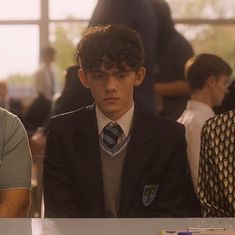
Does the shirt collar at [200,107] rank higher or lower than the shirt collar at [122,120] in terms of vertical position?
lower

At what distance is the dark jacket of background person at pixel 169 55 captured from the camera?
341 cm

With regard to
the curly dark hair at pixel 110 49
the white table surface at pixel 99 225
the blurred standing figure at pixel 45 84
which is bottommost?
the blurred standing figure at pixel 45 84

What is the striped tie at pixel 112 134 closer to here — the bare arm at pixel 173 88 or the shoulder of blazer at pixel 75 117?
the shoulder of blazer at pixel 75 117

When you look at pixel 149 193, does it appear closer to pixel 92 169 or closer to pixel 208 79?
pixel 92 169

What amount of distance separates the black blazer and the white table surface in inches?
23.1

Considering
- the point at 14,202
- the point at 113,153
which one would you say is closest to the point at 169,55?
the point at 113,153

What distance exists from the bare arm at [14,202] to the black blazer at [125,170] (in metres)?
0.25

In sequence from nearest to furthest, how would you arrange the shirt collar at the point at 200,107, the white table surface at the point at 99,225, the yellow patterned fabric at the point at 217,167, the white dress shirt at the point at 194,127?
the white table surface at the point at 99,225, the yellow patterned fabric at the point at 217,167, the white dress shirt at the point at 194,127, the shirt collar at the point at 200,107

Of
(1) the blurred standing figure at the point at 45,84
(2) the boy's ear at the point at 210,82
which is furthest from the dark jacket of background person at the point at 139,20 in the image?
(1) the blurred standing figure at the point at 45,84

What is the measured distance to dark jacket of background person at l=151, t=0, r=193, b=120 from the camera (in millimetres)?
3410

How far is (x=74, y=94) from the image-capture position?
280 centimetres

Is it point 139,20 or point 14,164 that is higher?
point 139,20

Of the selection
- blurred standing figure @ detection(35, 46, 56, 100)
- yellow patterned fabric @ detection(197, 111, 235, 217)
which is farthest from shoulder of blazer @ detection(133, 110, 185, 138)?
blurred standing figure @ detection(35, 46, 56, 100)

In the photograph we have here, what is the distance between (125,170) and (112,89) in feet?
0.86
